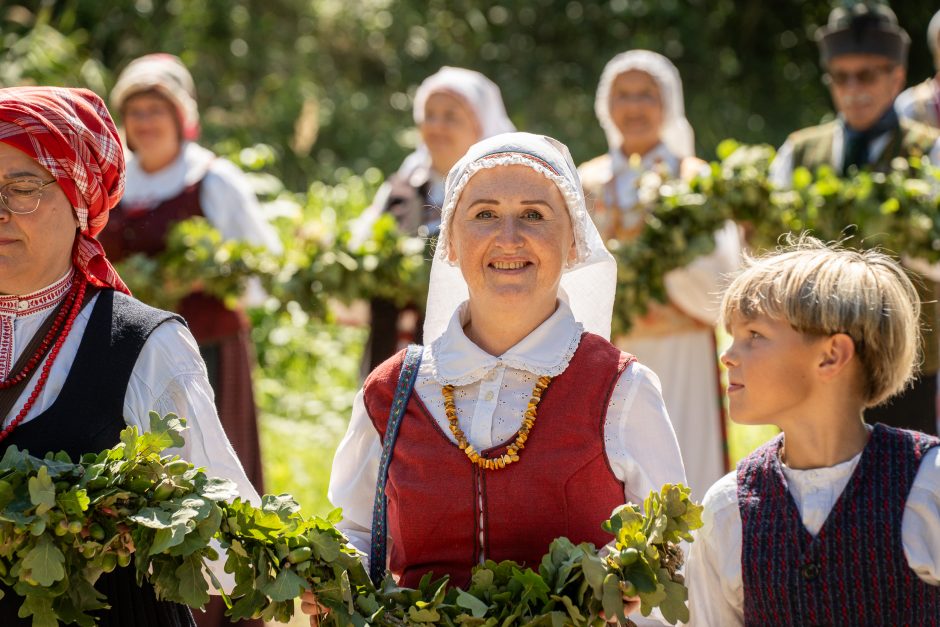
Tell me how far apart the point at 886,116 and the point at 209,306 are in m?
2.98

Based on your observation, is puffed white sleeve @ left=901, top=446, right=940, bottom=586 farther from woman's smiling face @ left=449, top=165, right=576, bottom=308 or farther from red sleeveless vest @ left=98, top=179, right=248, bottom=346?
red sleeveless vest @ left=98, top=179, right=248, bottom=346

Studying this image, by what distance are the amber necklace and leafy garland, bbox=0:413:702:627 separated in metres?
0.24

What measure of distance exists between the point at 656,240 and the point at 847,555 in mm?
2706

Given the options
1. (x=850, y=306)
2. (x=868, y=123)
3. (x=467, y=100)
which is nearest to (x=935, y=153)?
(x=868, y=123)

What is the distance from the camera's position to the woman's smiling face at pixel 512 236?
2814mm

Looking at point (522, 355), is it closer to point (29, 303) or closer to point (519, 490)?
point (519, 490)

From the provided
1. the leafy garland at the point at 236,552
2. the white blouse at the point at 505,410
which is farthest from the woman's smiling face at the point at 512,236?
the leafy garland at the point at 236,552

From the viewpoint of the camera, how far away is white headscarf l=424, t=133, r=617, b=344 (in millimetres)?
2887

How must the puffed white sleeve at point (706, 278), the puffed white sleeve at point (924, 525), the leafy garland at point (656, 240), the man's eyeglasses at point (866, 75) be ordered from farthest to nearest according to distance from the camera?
1. the man's eyeglasses at point (866, 75)
2. the puffed white sleeve at point (706, 278)
3. the leafy garland at point (656, 240)
4. the puffed white sleeve at point (924, 525)

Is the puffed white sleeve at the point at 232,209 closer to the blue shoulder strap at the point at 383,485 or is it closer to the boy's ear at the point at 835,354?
the blue shoulder strap at the point at 383,485

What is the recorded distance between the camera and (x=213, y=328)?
18.6 feet

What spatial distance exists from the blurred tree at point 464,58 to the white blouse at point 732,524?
10.00 meters

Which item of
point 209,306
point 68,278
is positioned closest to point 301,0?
point 209,306

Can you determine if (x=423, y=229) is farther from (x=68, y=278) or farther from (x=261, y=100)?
(x=261, y=100)
